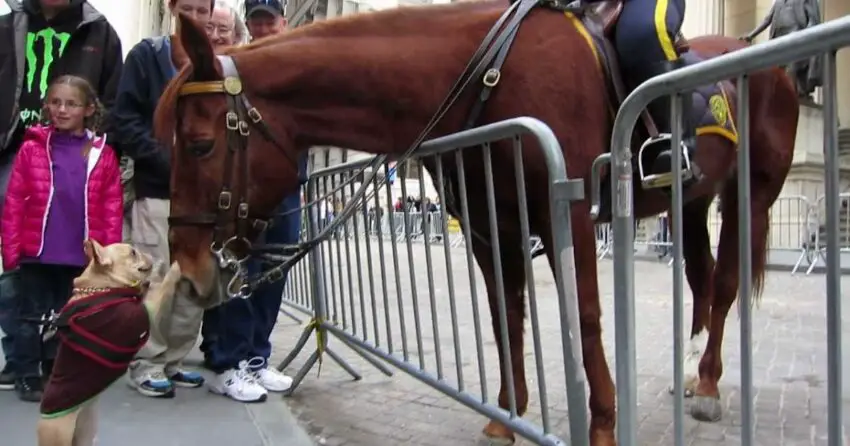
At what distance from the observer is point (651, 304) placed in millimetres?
8328

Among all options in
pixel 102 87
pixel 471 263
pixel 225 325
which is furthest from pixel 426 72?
pixel 102 87

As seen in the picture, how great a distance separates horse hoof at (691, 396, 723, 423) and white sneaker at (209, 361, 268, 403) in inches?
89.2

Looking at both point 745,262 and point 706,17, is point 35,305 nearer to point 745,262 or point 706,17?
point 745,262

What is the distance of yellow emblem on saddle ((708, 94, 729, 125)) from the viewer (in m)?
3.41

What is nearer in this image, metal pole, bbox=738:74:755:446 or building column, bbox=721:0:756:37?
metal pole, bbox=738:74:755:446

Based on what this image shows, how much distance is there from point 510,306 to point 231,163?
1.43 m

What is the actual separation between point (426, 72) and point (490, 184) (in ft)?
1.78

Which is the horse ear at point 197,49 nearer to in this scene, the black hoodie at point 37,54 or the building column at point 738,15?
the black hoodie at point 37,54

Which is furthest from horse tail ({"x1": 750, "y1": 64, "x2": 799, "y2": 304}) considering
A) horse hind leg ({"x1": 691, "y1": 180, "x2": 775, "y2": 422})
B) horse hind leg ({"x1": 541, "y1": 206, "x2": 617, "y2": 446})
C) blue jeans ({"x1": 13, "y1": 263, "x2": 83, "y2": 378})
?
blue jeans ({"x1": 13, "y1": 263, "x2": 83, "y2": 378})

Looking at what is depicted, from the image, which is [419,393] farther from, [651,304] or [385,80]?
[651,304]

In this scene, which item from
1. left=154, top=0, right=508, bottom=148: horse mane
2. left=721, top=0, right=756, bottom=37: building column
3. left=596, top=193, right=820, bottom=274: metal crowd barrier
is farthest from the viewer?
left=721, top=0, right=756, bottom=37: building column

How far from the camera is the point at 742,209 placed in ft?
5.68

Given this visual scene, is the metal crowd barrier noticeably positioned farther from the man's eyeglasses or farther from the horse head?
the horse head

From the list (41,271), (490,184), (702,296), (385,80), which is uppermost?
(385,80)
